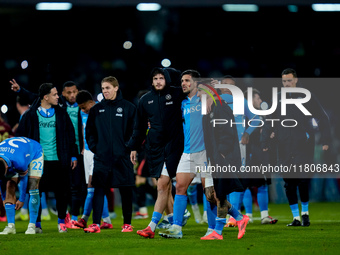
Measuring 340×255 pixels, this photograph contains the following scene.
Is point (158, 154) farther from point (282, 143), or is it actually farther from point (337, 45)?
point (337, 45)

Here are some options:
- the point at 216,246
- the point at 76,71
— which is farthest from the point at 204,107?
the point at 76,71

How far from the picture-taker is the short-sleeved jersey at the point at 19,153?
855 centimetres

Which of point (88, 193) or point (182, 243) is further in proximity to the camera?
point (88, 193)

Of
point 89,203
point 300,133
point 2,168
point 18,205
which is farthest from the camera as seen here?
point 300,133

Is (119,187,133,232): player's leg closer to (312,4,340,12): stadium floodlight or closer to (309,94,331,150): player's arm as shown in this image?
(309,94,331,150): player's arm

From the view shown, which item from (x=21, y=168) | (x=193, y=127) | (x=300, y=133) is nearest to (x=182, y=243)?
(x=193, y=127)

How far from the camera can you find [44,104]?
9.43 m

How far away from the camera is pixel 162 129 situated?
27.5 feet

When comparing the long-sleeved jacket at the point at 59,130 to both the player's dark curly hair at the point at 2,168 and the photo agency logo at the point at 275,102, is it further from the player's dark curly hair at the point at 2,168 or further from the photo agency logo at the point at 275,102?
the photo agency logo at the point at 275,102

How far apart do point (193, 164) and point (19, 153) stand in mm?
2397

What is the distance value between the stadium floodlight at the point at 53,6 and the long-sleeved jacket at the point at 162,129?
487 inches

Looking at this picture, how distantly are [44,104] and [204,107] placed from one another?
2748 mm

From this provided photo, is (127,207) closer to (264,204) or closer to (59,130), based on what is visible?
(59,130)

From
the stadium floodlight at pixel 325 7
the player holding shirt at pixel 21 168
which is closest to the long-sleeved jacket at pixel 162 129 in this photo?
the player holding shirt at pixel 21 168
